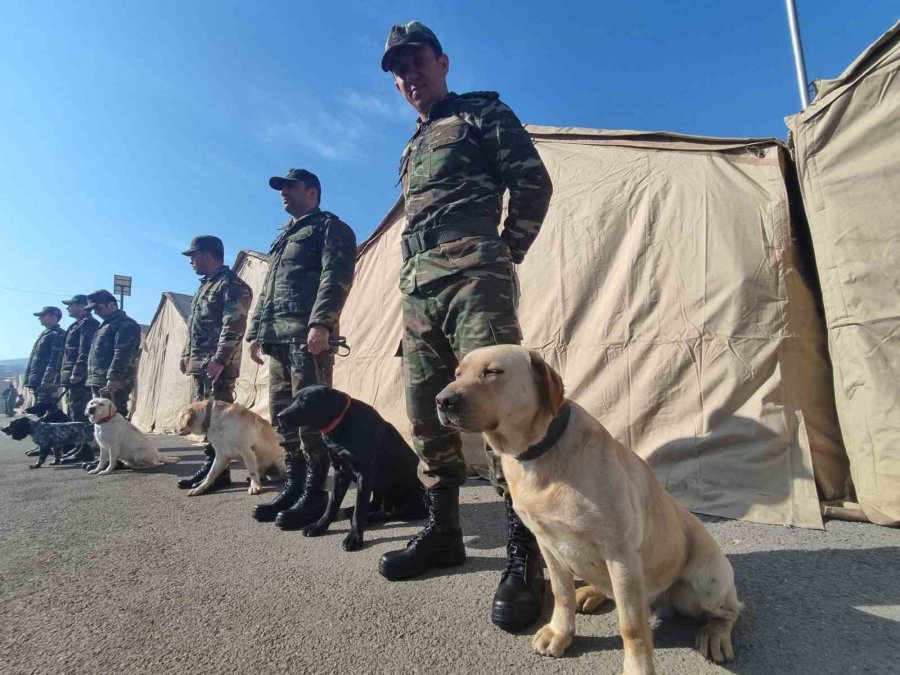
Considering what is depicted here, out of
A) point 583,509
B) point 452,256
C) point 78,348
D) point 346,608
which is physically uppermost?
point 78,348

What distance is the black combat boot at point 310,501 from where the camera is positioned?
2.81 m

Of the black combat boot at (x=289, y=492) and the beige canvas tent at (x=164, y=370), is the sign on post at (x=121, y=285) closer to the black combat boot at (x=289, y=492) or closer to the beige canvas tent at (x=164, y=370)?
the beige canvas tent at (x=164, y=370)

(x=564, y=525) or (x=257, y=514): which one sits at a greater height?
(x=564, y=525)

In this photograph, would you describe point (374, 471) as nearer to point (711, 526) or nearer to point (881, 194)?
point (711, 526)

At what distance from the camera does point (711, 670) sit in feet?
4.19

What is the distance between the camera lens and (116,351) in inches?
245

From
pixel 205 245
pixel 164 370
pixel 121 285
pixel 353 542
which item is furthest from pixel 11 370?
pixel 353 542

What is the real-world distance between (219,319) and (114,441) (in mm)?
2366

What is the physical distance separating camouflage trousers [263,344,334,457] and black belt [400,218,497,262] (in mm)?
1462

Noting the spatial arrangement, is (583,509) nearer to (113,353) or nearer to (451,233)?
(451,233)

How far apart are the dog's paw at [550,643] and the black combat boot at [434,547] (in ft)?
2.31

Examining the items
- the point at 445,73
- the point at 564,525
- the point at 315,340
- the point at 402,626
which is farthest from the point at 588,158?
the point at 402,626

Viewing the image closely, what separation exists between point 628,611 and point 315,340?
7.74 ft

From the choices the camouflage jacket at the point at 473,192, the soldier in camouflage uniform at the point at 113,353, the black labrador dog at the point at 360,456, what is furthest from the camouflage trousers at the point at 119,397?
the camouflage jacket at the point at 473,192
